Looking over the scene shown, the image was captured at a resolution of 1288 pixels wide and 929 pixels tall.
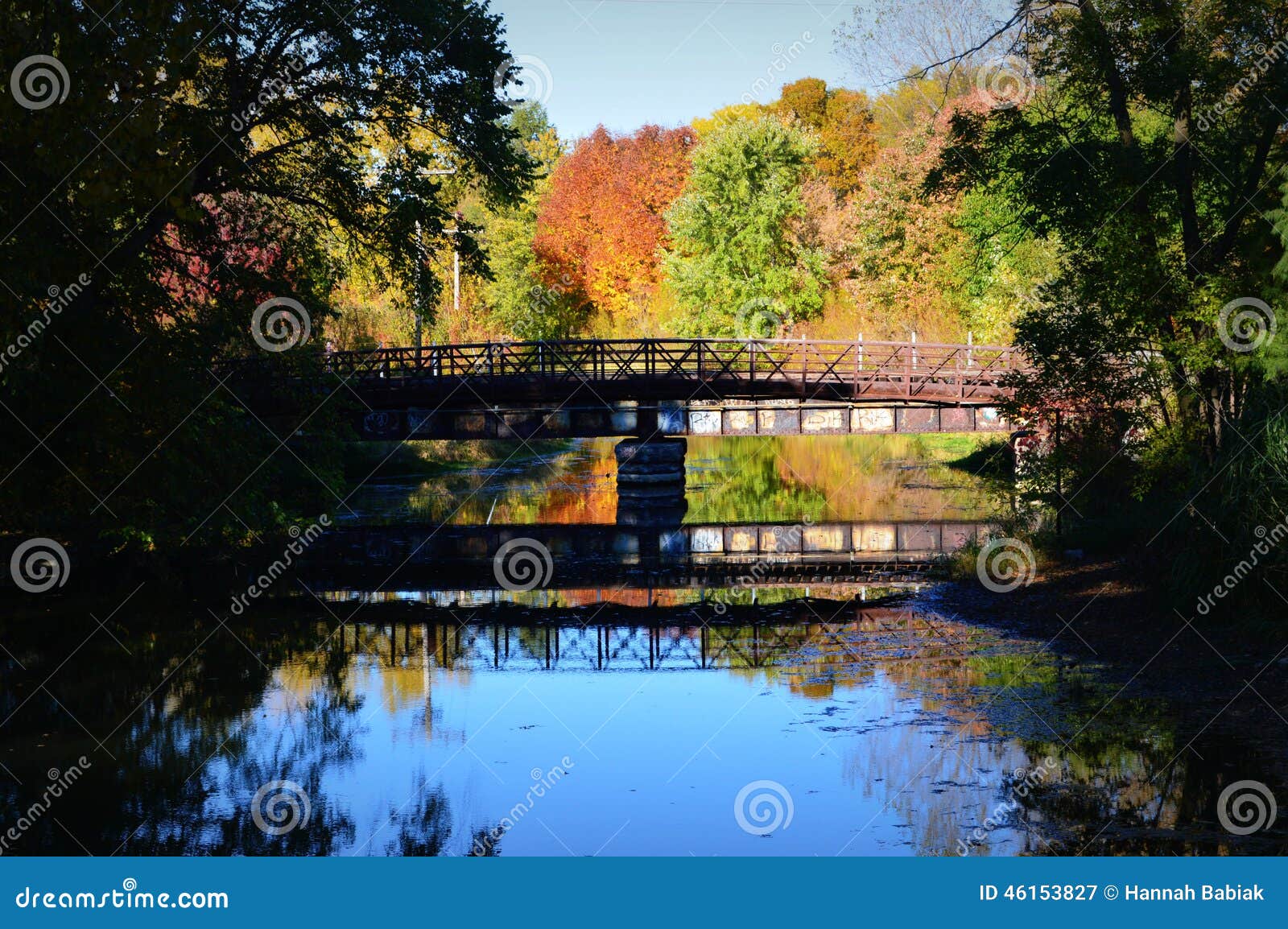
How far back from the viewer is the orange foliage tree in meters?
66.0

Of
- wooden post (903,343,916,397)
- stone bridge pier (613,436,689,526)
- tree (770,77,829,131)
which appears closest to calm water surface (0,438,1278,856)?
stone bridge pier (613,436,689,526)

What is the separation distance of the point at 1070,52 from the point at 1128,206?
2.22m

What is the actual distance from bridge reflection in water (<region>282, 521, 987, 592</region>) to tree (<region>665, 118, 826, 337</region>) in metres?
25.9

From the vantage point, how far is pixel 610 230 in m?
66.1

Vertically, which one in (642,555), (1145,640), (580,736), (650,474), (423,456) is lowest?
(580,736)

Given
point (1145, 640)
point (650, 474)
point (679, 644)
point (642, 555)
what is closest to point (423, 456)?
point (650, 474)

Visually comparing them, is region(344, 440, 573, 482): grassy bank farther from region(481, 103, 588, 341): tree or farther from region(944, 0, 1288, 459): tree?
region(944, 0, 1288, 459): tree

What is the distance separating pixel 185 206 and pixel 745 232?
41.2 m

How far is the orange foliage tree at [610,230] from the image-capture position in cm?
6600

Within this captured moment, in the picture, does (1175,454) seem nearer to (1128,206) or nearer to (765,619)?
(1128,206)

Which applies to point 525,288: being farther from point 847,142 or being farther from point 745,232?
point 847,142

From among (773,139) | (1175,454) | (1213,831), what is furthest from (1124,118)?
(773,139)

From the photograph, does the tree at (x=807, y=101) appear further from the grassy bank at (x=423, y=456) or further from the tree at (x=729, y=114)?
the grassy bank at (x=423, y=456)

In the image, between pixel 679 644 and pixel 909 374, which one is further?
pixel 909 374
